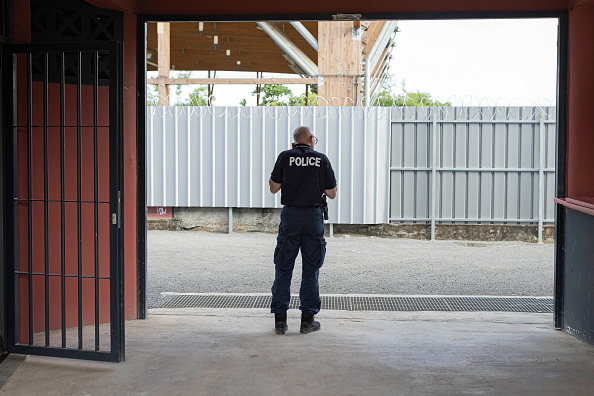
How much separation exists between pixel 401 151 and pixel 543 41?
12.4 m

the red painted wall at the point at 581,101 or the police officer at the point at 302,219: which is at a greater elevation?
the red painted wall at the point at 581,101

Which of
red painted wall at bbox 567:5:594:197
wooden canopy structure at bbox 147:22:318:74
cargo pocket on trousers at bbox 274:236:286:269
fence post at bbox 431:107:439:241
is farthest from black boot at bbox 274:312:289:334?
wooden canopy structure at bbox 147:22:318:74

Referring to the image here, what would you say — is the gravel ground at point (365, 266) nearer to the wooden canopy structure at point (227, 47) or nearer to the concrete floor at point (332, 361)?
the concrete floor at point (332, 361)

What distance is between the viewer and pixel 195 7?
5.62m

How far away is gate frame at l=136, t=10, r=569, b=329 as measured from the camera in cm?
545

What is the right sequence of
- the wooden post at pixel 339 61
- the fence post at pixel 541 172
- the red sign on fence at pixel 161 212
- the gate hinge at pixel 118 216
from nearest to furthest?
the gate hinge at pixel 118 216
the fence post at pixel 541 172
the red sign on fence at pixel 161 212
the wooden post at pixel 339 61

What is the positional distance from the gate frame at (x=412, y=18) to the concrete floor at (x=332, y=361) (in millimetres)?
469

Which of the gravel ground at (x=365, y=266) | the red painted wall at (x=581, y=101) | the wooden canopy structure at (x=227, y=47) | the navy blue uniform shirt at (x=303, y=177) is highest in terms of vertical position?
the wooden canopy structure at (x=227, y=47)

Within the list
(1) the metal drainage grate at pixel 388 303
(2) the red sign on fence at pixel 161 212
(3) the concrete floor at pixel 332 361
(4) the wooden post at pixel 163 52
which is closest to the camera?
(3) the concrete floor at pixel 332 361

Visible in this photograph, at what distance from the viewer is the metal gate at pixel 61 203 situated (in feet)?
13.9

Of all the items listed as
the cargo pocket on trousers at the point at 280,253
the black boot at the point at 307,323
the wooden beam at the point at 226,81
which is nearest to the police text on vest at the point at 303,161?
the cargo pocket on trousers at the point at 280,253

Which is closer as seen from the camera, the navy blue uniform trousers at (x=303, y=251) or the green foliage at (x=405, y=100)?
the navy blue uniform trousers at (x=303, y=251)

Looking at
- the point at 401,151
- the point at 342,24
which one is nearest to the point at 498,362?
the point at 401,151

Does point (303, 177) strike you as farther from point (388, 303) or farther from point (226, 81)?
point (226, 81)
